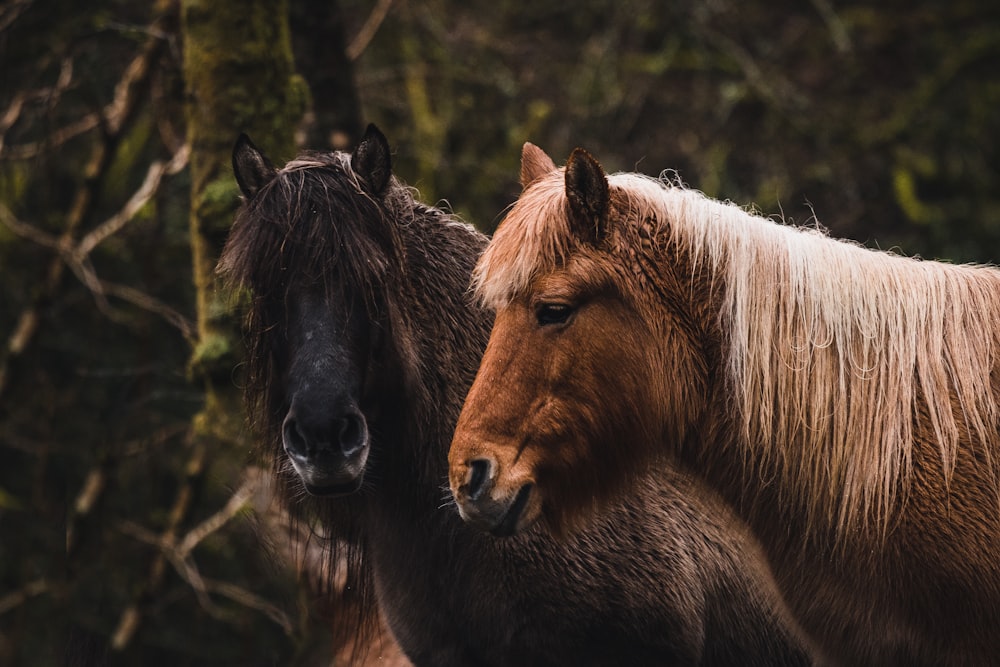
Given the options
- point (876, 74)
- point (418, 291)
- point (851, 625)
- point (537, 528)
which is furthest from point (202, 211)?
point (876, 74)

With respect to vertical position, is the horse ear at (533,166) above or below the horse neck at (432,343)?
above

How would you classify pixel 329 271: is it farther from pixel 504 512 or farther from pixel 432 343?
pixel 504 512

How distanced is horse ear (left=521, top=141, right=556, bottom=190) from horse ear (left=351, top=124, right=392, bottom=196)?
548 mm

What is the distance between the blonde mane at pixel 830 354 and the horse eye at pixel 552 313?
10cm

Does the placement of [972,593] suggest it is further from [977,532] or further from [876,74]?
[876,74]

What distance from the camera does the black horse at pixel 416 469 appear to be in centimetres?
379

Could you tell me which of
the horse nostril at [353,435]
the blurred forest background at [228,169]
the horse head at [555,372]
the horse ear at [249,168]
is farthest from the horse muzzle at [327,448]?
the blurred forest background at [228,169]

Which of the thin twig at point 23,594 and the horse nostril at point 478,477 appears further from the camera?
the thin twig at point 23,594

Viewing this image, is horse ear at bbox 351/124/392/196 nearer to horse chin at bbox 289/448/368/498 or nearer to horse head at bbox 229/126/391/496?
horse head at bbox 229/126/391/496

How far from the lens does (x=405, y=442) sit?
4098 mm

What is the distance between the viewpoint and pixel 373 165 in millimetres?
4117

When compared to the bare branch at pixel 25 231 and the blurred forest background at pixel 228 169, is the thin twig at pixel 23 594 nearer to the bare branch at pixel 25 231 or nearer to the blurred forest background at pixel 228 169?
the blurred forest background at pixel 228 169

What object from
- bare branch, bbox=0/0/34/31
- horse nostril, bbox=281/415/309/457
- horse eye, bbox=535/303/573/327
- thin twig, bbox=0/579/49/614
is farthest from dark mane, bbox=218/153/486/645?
thin twig, bbox=0/579/49/614

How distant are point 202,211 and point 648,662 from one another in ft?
9.80
